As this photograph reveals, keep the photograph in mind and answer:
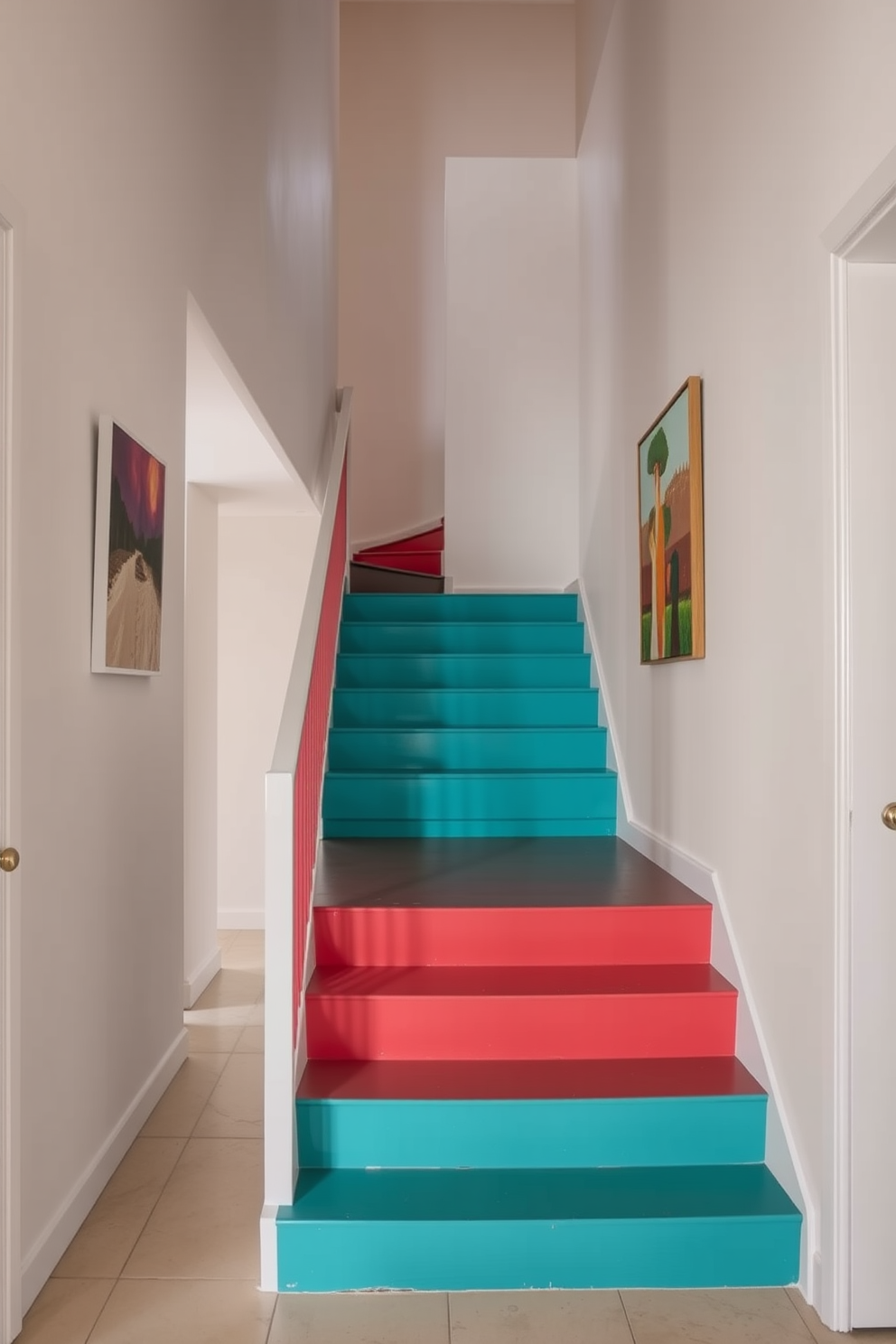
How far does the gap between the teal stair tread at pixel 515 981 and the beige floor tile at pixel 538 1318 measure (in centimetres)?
68

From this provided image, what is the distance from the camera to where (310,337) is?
5184mm

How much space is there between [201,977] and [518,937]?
2.08m

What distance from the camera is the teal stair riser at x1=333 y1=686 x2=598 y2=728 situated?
451 cm

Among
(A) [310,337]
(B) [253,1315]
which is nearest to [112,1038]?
(B) [253,1315]

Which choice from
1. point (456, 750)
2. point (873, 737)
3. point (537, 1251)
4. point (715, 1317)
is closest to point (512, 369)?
point (456, 750)

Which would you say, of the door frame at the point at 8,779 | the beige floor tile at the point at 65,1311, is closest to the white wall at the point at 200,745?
the beige floor tile at the point at 65,1311

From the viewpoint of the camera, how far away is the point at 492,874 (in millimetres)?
3336

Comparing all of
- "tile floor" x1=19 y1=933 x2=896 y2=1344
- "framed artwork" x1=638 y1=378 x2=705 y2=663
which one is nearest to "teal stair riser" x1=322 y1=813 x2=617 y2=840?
"framed artwork" x1=638 y1=378 x2=705 y2=663

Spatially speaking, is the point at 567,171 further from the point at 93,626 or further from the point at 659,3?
the point at 93,626

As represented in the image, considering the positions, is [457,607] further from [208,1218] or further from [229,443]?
[208,1218]

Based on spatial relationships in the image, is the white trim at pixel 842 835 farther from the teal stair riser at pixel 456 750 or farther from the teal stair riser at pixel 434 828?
the teal stair riser at pixel 456 750

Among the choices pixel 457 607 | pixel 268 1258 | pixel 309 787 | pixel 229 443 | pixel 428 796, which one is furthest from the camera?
pixel 457 607

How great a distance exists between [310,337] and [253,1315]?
14.1ft

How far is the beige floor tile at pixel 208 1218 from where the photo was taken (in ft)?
7.33
